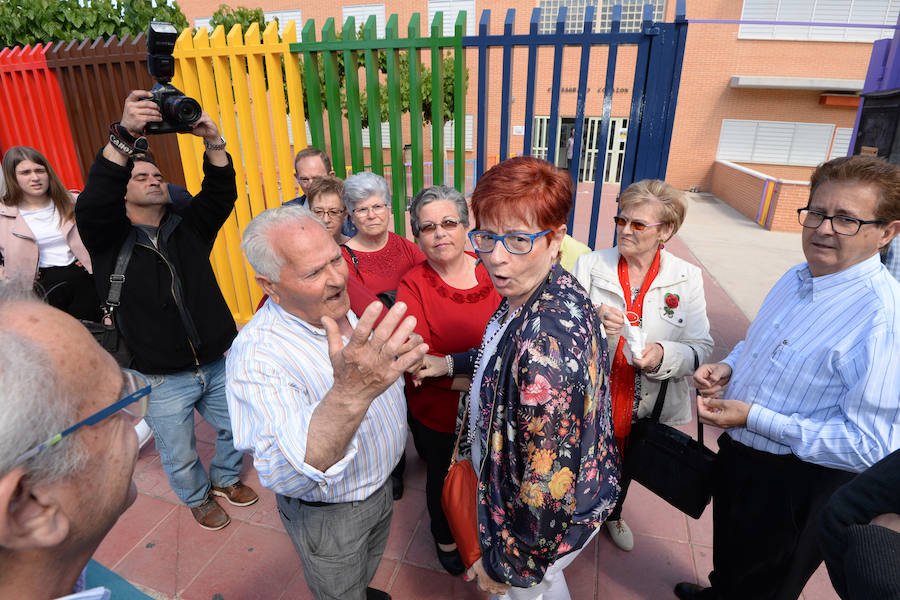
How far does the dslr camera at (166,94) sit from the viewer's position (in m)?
2.24

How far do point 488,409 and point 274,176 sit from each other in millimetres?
3671

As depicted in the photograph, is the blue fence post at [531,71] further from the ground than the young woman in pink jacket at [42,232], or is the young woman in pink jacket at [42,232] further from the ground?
the blue fence post at [531,71]

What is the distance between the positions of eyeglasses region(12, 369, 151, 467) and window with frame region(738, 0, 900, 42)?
2202 cm

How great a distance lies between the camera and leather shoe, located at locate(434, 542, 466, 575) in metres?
2.43

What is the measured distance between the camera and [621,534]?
8.57 feet

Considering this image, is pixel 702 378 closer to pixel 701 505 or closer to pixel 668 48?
pixel 701 505

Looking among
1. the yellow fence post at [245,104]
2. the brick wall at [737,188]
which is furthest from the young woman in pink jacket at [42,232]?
the brick wall at [737,188]

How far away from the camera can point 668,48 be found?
278 centimetres

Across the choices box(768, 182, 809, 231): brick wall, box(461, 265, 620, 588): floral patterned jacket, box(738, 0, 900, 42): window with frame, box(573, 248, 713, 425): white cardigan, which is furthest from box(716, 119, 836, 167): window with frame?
Result: box(461, 265, 620, 588): floral patterned jacket

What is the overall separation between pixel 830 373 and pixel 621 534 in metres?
1.59

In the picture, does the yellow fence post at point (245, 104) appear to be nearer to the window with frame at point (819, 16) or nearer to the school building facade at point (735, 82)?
the school building facade at point (735, 82)

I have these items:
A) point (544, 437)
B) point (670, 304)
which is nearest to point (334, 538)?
point (544, 437)

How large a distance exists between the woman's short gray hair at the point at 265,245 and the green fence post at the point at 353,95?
2220mm

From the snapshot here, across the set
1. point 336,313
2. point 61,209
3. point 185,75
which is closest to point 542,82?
point 185,75
